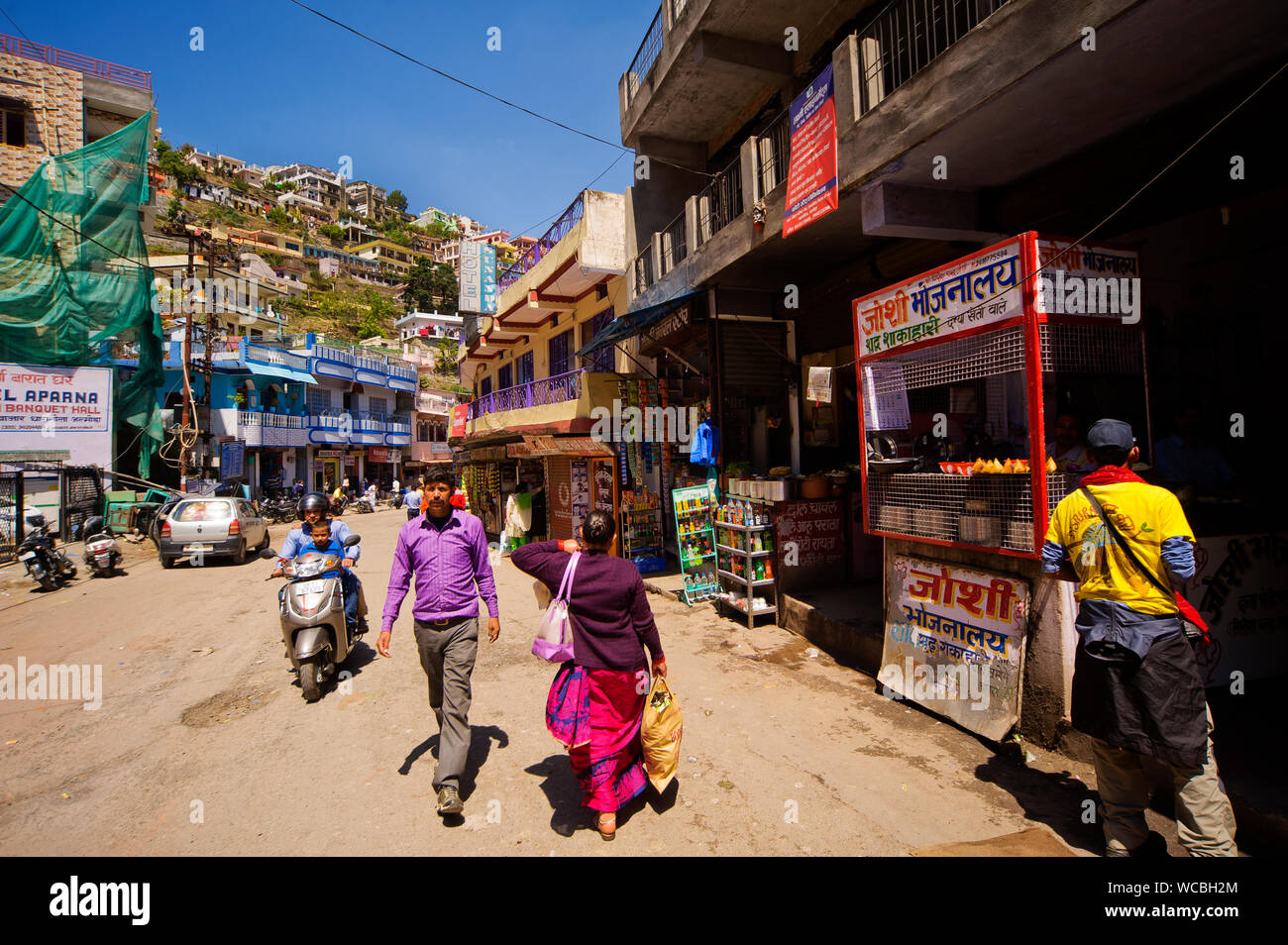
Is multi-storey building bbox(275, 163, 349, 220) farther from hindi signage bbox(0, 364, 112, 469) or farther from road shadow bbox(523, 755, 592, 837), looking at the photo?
road shadow bbox(523, 755, 592, 837)

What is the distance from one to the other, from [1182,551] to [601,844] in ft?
10.5

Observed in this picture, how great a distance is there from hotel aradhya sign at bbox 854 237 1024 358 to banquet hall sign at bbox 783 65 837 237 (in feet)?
4.56

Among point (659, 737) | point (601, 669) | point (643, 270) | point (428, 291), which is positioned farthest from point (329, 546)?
point (428, 291)

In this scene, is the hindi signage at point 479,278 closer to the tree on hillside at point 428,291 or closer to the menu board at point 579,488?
the menu board at point 579,488

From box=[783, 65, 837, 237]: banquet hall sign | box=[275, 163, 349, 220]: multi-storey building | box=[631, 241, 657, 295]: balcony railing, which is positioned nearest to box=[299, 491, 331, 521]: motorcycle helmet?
box=[783, 65, 837, 237]: banquet hall sign

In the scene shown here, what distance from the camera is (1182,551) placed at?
2.77 metres

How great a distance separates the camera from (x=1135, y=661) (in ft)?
9.27

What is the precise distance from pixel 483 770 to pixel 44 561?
12557 millimetres

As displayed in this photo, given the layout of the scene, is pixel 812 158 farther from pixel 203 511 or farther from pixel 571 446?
pixel 203 511

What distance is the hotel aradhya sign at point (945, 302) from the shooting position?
4375 mm

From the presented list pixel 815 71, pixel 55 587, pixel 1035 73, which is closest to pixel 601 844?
pixel 1035 73

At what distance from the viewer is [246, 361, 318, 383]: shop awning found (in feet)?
106
